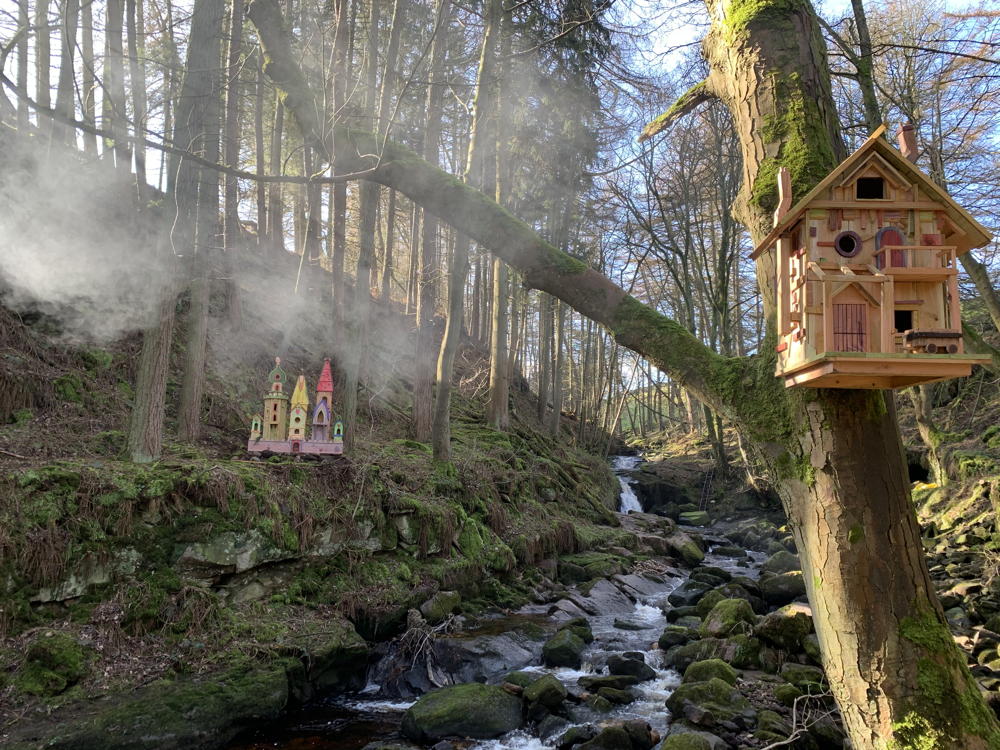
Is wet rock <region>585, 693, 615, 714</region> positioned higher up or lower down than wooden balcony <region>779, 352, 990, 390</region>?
lower down

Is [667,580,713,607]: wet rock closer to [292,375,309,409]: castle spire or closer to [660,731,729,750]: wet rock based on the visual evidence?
[660,731,729,750]: wet rock

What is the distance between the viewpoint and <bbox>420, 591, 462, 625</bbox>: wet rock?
27.4 ft

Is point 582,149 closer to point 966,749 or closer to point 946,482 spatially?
point 946,482

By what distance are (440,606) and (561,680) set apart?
6.49ft

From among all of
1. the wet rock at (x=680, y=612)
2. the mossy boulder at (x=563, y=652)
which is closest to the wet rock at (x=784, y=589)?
the wet rock at (x=680, y=612)

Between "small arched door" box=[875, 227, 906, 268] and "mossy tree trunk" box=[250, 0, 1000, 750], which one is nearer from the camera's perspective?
"mossy tree trunk" box=[250, 0, 1000, 750]

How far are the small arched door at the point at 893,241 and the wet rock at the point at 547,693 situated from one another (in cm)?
545

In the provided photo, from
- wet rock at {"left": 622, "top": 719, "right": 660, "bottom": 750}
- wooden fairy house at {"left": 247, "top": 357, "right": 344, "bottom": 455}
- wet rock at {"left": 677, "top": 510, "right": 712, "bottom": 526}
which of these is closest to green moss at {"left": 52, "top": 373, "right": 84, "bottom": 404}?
wooden fairy house at {"left": 247, "top": 357, "right": 344, "bottom": 455}

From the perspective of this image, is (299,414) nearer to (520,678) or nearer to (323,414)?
(323,414)

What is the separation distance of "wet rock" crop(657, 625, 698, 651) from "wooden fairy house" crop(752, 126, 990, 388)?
674cm

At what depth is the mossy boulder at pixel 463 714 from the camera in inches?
238

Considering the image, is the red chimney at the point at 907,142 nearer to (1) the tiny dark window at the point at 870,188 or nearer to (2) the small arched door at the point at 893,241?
(1) the tiny dark window at the point at 870,188

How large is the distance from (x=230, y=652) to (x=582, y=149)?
15051 millimetres

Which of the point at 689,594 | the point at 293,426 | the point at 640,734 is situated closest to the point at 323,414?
the point at 293,426
